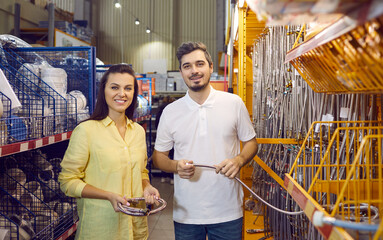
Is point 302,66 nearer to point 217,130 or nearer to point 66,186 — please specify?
point 217,130

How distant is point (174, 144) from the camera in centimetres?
207

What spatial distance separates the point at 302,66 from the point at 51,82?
6.77 ft

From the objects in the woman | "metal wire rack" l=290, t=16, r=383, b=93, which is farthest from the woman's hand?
"metal wire rack" l=290, t=16, r=383, b=93

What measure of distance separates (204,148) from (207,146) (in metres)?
0.02

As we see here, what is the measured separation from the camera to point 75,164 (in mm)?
1785

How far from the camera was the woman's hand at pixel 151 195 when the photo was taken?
174cm

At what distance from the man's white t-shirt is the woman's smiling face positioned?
0.26 m

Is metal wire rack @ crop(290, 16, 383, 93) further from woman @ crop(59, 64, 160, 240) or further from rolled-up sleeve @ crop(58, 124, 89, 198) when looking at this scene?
rolled-up sleeve @ crop(58, 124, 89, 198)

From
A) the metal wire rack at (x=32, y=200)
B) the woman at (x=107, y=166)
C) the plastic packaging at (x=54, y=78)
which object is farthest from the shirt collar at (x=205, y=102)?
the plastic packaging at (x=54, y=78)

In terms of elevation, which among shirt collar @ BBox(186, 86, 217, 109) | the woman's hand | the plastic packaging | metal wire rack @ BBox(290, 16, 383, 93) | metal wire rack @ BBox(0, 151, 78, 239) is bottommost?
metal wire rack @ BBox(0, 151, 78, 239)

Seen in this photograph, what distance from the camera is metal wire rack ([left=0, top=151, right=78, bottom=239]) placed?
2217mm

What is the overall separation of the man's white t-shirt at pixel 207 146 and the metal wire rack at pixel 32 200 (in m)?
0.94

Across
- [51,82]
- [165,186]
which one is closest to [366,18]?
[51,82]

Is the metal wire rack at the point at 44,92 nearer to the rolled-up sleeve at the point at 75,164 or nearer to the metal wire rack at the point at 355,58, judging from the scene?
the rolled-up sleeve at the point at 75,164
